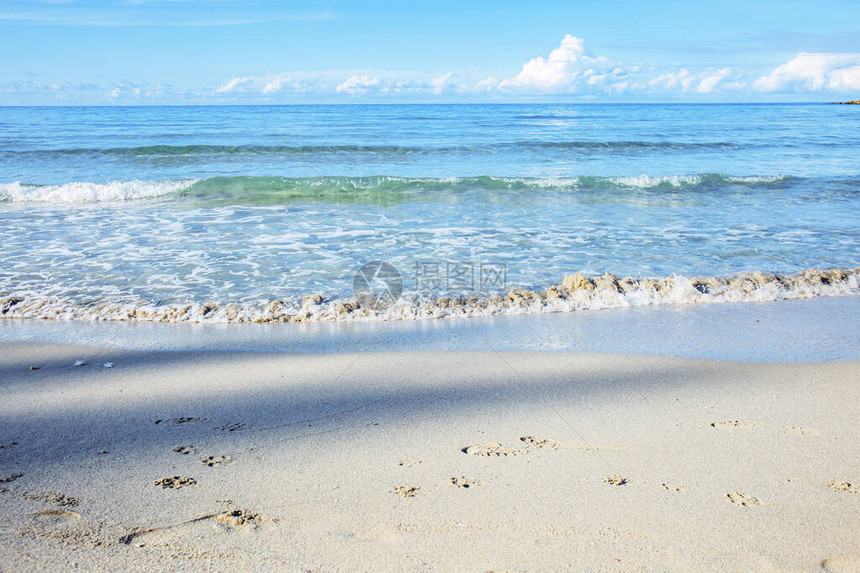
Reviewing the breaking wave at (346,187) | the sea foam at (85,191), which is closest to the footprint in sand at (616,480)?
the breaking wave at (346,187)

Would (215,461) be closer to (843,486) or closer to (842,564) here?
(842,564)

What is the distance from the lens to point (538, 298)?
253 inches

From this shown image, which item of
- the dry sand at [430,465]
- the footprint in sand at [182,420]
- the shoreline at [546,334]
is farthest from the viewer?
the shoreline at [546,334]

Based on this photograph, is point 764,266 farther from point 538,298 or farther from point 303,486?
point 303,486

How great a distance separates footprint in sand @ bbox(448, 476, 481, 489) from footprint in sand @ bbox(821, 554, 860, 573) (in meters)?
1.45

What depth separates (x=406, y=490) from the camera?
2.78 m

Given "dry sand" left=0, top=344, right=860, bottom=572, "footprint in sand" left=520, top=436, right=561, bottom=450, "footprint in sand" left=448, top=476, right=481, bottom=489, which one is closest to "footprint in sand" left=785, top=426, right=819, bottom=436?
"dry sand" left=0, top=344, right=860, bottom=572

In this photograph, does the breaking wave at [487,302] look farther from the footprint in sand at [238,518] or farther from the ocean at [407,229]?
the footprint in sand at [238,518]

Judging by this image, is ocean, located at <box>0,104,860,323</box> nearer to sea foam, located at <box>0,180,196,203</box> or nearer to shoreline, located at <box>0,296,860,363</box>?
sea foam, located at <box>0,180,196,203</box>

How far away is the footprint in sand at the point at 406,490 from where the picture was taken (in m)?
2.74

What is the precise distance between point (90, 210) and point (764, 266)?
12.3m

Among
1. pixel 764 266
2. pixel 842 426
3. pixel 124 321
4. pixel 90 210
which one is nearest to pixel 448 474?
pixel 842 426

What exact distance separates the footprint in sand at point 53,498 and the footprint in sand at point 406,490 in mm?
1472

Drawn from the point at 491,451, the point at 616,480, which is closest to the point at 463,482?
the point at 491,451
